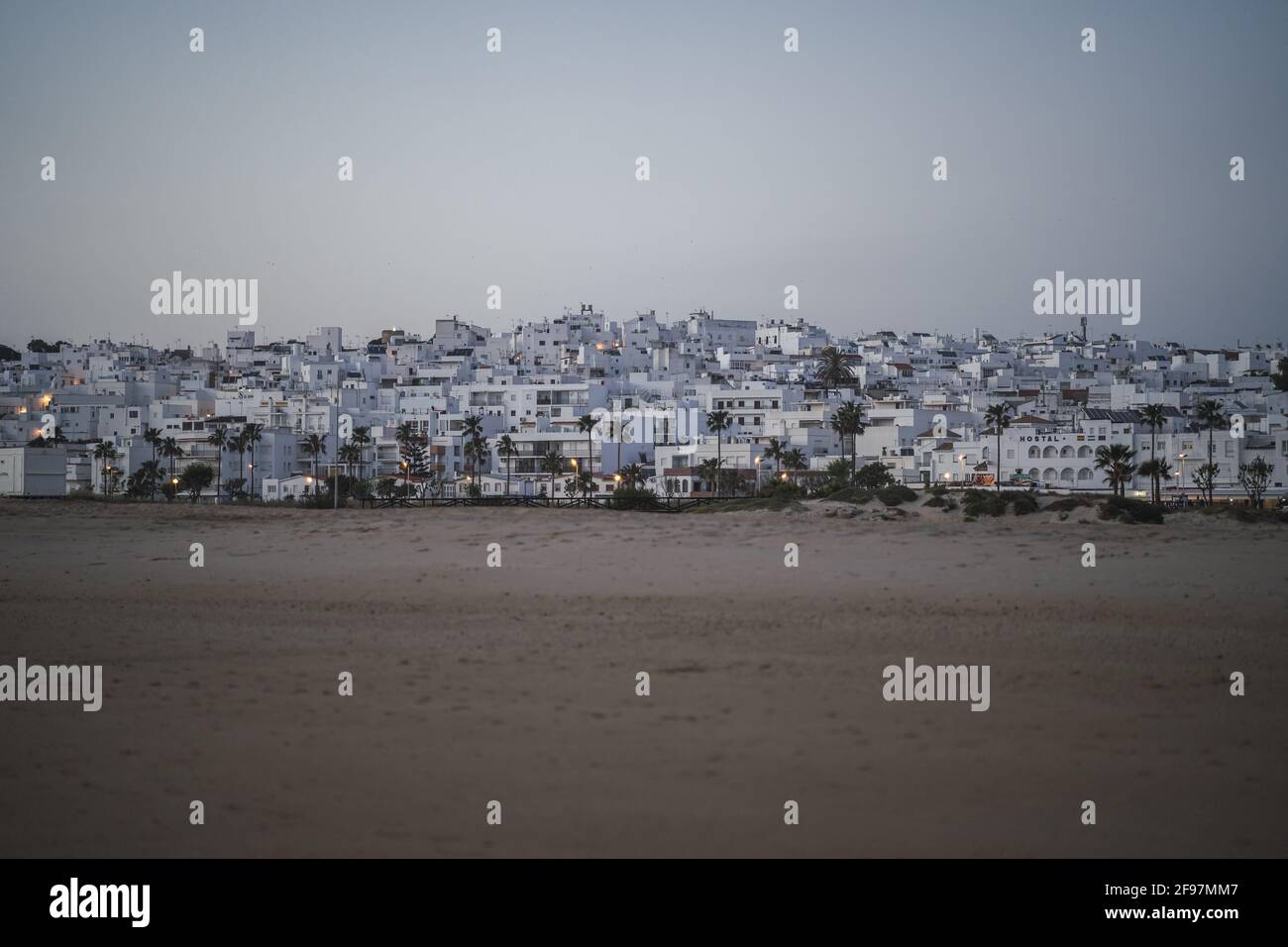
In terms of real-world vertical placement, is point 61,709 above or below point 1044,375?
below

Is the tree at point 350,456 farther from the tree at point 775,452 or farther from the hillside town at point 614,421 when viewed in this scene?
the tree at point 775,452

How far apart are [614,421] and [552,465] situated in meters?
15.1

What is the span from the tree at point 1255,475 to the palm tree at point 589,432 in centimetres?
3368

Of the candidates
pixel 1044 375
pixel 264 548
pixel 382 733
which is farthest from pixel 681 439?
pixel 382 733

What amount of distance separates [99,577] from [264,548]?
12.2 feet

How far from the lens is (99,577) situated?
741 inches

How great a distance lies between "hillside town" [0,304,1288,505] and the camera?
7194 centimetres

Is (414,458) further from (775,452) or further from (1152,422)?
(1152,422)

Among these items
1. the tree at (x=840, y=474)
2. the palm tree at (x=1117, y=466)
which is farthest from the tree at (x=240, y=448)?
the palm tree at (x=1117, y=466)

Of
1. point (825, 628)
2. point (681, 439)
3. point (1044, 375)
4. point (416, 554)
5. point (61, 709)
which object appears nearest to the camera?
point (61, 709)

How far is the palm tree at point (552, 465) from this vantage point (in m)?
71.6

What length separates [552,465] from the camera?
237 feet

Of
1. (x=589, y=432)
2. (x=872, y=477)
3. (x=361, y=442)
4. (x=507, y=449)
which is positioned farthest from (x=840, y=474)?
(x=361, y=442)
